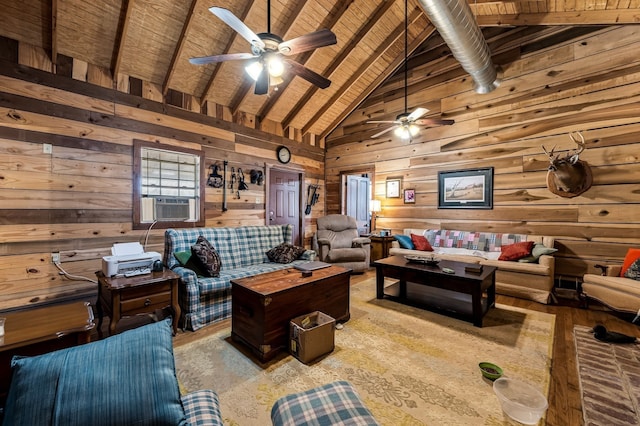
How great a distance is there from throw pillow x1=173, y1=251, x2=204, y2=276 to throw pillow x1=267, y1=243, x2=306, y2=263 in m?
1.07

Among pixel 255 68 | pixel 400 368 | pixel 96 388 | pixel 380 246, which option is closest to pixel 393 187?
pixel 380 246

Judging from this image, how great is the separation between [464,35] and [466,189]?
2544 millimetres

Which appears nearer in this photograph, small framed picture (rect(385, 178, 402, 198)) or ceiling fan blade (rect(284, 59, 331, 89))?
ceiling fan blade (rect(284, 59, 331, 89))

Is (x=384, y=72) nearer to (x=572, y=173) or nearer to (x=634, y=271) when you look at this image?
(x=572, y=173)

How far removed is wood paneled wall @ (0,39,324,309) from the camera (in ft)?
9.91

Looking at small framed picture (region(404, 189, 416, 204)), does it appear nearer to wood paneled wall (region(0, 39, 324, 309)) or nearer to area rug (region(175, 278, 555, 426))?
area rug (region(175, 278, 555, 426))

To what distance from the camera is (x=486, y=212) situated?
4.84 meters

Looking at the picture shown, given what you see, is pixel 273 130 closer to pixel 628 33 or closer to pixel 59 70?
pixel 59 70

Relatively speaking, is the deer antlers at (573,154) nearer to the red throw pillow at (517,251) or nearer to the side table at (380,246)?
the red throw pillow at (517,251)

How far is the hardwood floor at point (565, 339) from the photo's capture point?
175cm

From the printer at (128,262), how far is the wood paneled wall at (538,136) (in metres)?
4.61

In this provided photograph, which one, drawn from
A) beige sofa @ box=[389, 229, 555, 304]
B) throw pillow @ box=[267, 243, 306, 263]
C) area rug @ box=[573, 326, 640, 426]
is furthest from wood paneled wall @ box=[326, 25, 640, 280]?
throw pillow @ box=[267, 243, 306, 263]

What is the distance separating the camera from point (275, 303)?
2.32 meters

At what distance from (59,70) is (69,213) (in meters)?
1.73
